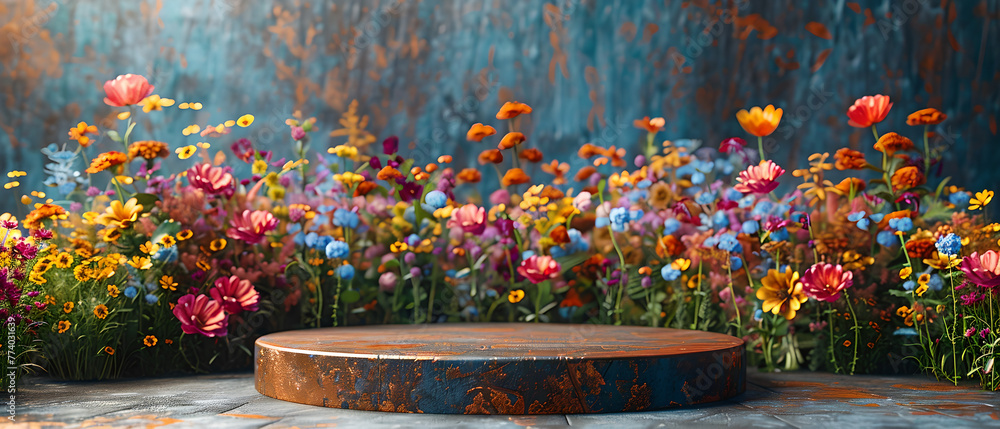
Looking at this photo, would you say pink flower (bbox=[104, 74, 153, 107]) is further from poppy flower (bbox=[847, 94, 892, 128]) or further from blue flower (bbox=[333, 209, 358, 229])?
poppy flower (bbox=[847, 94, 892, 128])

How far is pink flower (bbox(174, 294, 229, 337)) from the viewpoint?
2.56 m

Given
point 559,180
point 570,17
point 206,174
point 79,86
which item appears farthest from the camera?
point 570,17

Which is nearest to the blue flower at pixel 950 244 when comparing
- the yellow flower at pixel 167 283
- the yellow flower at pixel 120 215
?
the yellow flower at pixel 167 283

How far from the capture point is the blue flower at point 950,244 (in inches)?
92.5

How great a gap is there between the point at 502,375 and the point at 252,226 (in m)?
1.27

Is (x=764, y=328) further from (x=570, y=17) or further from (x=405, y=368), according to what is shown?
(x=570, y=17)

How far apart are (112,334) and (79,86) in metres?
2.09

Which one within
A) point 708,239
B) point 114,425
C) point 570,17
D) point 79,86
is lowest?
point 114,425

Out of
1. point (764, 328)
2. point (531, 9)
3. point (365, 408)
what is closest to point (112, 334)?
point (365, 408)

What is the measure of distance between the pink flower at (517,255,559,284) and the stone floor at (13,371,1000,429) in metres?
0.83

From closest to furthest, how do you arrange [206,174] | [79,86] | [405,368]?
[405,368], [206,174], [79,86]

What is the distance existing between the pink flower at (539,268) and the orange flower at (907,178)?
1.24 meters

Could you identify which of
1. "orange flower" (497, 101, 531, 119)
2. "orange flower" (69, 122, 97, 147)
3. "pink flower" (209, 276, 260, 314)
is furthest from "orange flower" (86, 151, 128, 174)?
"orange flower" (497, 101, 531, 119)

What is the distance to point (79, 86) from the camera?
4.10 meters
